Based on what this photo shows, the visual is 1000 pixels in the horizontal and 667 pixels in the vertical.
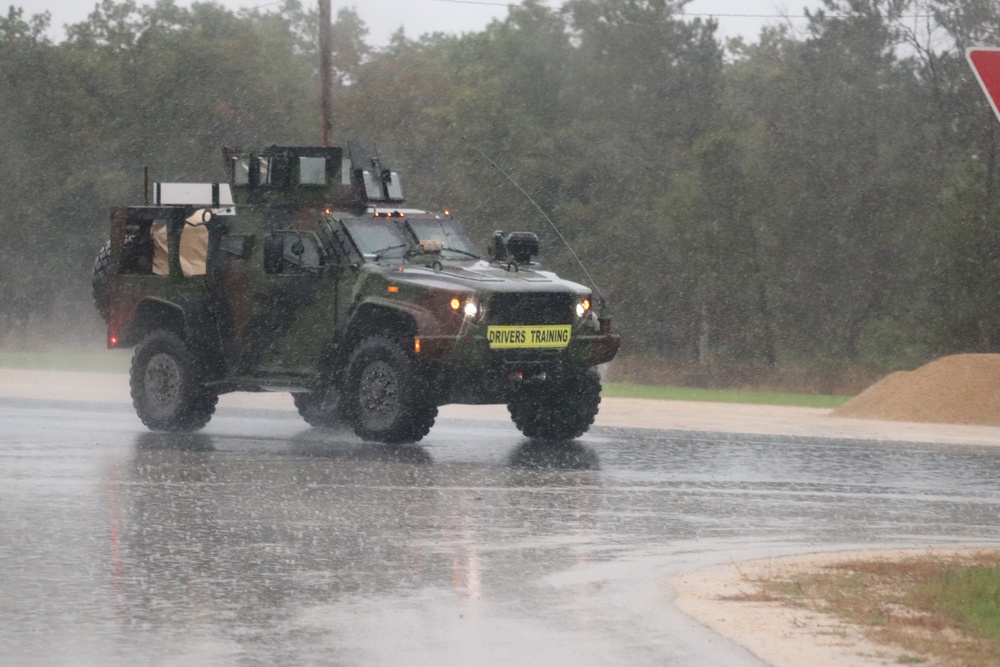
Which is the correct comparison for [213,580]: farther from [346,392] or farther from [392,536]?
[346,392]

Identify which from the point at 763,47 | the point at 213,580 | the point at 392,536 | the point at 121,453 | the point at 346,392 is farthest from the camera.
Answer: the point at 763,47

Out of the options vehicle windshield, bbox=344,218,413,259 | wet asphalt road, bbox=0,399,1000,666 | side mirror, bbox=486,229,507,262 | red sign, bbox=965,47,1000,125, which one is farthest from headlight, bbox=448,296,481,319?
red sign, bbox=965,47,1000,125

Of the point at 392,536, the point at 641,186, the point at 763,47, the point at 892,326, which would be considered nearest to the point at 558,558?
the point at 392,536

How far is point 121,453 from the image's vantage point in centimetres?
1623

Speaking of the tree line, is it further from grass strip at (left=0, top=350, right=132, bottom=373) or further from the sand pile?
the sand pile

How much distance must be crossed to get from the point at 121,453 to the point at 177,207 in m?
3.71

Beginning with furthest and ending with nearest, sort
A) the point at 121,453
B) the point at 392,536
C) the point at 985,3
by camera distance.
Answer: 1. the point at 985,3
2. the point at 121,453
3. the point at 392,536

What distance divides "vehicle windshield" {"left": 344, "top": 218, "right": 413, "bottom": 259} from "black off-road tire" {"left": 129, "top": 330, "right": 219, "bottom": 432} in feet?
7.58

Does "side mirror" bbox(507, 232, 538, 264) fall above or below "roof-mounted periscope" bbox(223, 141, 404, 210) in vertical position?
below

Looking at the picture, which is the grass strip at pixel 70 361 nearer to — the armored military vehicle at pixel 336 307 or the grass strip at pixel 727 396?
the grass strip at pixel 727 396

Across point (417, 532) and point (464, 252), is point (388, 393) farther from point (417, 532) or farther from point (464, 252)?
point (417, 532)

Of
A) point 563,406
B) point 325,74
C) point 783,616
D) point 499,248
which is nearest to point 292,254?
point 499,248

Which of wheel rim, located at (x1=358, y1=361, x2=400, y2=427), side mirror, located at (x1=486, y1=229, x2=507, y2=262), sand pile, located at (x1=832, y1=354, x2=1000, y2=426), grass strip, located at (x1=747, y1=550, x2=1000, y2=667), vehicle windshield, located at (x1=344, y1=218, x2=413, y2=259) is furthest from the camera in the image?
sand pile, located at (x1=832, y1=354, x2=1000, y2=426)

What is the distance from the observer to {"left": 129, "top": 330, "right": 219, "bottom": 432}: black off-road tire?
1870cm
